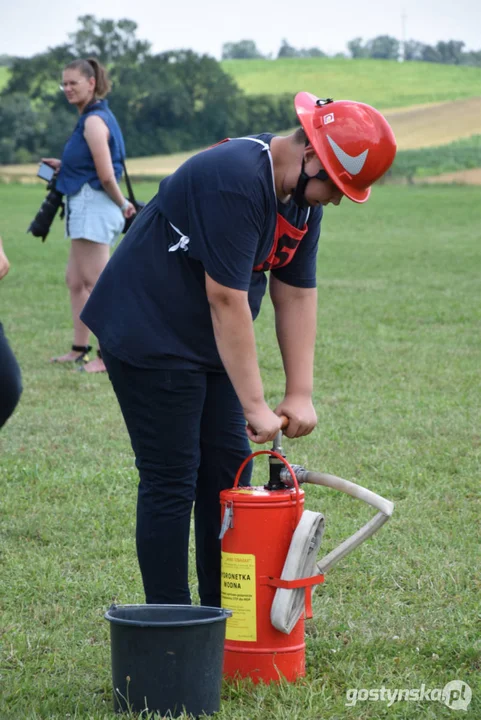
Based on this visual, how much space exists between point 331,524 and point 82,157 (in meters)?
3.95

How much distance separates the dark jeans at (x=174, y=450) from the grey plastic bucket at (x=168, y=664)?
0.32 meters

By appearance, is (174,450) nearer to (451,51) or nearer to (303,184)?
(303,184)

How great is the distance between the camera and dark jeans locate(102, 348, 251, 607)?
297cm

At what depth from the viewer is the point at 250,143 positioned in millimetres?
2799

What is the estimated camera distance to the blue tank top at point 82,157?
23.7 ft

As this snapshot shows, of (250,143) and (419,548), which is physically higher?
(250,143)

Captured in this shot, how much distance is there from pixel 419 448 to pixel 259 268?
2.84 m

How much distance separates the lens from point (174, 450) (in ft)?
9.77

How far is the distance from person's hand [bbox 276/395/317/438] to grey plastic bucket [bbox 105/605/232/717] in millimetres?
596

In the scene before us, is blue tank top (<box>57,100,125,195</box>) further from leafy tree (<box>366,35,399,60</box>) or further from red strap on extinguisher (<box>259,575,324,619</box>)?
leafy tree (<box>366,35,399,60</box>)

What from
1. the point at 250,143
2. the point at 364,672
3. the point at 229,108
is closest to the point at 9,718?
the point at 364,672

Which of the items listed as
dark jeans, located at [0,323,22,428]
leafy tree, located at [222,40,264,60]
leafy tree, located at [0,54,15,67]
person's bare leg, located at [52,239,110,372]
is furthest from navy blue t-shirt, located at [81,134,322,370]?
leafy tree, located at [222,40,264,60]

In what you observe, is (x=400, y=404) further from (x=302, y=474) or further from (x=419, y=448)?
(x=302, y=474)

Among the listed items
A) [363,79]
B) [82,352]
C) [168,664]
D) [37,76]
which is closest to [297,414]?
[168,664]
